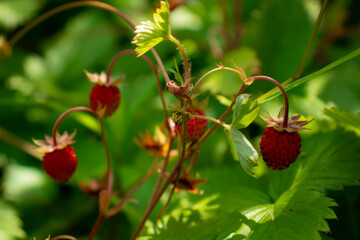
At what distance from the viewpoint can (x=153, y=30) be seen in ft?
2.80

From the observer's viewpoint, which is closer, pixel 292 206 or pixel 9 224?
pixel 292 206

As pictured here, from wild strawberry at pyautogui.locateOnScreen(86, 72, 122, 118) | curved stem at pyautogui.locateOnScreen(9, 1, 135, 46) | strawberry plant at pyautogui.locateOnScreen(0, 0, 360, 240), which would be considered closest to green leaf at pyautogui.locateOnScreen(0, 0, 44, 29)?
strawberry plant at pyautogui.locateOnScreen(0, 0, 360, 240)

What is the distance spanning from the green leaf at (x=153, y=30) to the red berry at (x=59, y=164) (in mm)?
349

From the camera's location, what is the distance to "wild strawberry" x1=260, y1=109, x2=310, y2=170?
85cm

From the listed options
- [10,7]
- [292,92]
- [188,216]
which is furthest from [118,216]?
[10,7]

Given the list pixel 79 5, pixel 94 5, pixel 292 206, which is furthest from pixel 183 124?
pixel 79 5

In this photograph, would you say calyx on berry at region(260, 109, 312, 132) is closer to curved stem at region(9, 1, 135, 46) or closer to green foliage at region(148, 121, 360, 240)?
green foliage at region(148, 121, 360, 240)

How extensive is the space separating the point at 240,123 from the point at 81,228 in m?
1.16

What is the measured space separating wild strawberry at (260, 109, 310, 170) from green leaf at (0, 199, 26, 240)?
979 millimetres

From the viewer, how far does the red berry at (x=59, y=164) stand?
999 mm

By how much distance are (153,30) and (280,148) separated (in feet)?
1.21

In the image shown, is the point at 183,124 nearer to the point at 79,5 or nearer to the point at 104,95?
the point at 104,95

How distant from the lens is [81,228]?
174 centimetres

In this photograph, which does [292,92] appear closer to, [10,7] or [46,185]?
[46,185]
